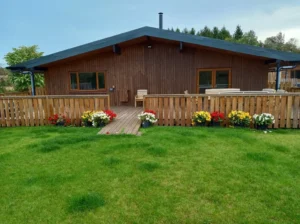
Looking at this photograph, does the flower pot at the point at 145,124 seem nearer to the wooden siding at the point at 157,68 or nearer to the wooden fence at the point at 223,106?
the wooden fence at the point at 223,106

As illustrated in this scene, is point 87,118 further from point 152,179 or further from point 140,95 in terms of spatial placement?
point 140,95

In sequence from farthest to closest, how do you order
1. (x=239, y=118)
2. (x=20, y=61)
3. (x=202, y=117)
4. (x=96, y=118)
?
(x=20, y=61), (x=96, y=118), (x=202, y=117), (x=239, y=118)

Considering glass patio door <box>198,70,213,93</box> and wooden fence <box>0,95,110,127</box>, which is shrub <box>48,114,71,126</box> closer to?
wooden fence <box>0,95,110,127</box>

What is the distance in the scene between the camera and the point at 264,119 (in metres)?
5.74

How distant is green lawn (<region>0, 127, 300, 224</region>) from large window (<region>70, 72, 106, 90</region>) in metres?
6.36

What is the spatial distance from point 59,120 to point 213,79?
713cm

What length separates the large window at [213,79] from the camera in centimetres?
1019

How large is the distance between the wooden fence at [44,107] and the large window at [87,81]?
4443 millimetres

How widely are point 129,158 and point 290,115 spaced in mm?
4806

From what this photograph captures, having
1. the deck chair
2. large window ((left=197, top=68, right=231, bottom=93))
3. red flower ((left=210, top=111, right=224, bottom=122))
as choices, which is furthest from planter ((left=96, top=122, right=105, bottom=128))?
large window ((left=197, top=68, right=231, bottom=93))

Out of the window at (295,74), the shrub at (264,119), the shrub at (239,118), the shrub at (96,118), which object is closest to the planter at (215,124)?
the shrub at (239,118)

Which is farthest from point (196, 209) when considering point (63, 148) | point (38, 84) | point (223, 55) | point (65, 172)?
point (38, 84)

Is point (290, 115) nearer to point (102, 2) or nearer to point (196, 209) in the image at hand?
point (196, 209)

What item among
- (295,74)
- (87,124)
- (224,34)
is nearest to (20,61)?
(87,124)
